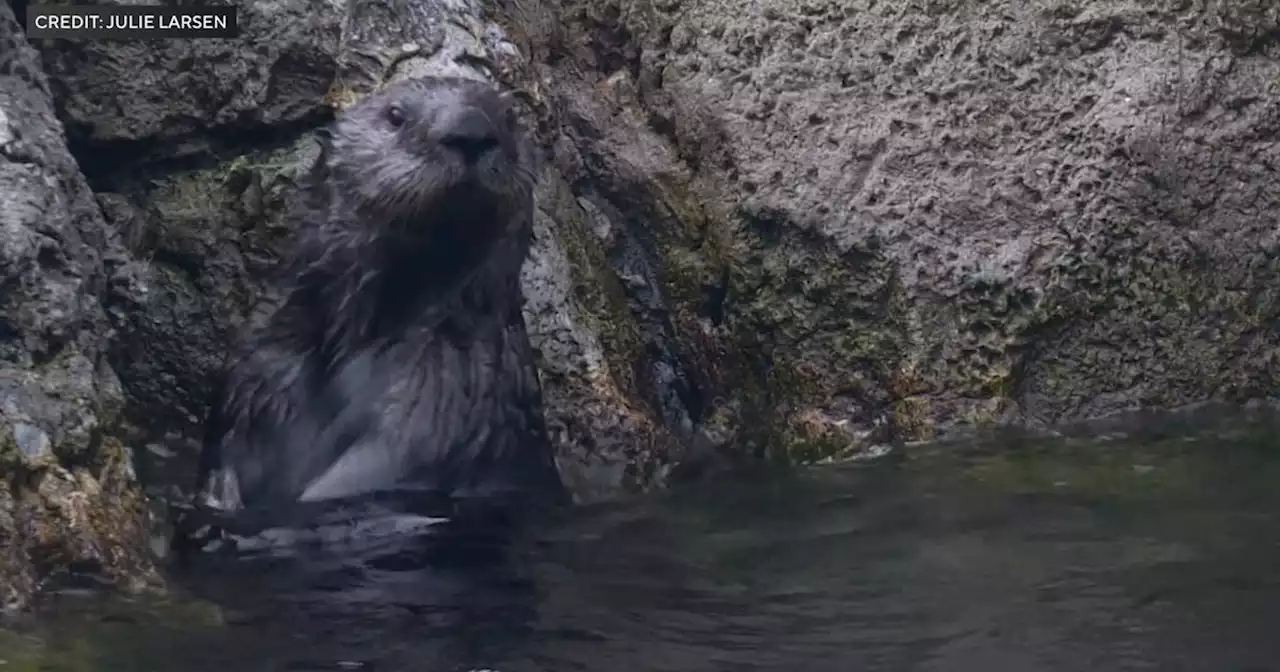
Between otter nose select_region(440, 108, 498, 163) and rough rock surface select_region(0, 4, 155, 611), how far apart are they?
0.99 metres

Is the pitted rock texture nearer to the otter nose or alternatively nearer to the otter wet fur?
the otter wet fur

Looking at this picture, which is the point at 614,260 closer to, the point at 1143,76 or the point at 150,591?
the point at 1143,76

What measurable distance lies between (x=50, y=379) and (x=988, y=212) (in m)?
3.04

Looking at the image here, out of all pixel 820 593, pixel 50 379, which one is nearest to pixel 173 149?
pixel 50 379

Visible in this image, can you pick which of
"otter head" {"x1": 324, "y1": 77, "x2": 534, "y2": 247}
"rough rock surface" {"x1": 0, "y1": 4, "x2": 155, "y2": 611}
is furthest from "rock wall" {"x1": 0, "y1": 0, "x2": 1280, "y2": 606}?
"otter head" {"x1": 324, "y1": 77, "x2": 534, "y2": 247}

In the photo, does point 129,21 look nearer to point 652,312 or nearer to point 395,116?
point 395,116

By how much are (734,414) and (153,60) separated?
2166 mm

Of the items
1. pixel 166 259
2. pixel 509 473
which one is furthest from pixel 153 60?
pixel 509 473

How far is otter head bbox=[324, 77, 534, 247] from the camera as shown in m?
4.54

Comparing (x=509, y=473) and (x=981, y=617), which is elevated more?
(x=509, y=473)

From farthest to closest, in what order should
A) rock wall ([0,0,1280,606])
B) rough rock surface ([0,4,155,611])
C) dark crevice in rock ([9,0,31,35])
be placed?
rock wall ([0,0,1280,606])
dark crevice in rock ([9,0,31,35])
rough rock surface ([0,4,155,611])

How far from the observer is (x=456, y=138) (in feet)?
14.7

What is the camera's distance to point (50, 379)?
168 inches

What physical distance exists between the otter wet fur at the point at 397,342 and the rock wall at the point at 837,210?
0.88 metres
